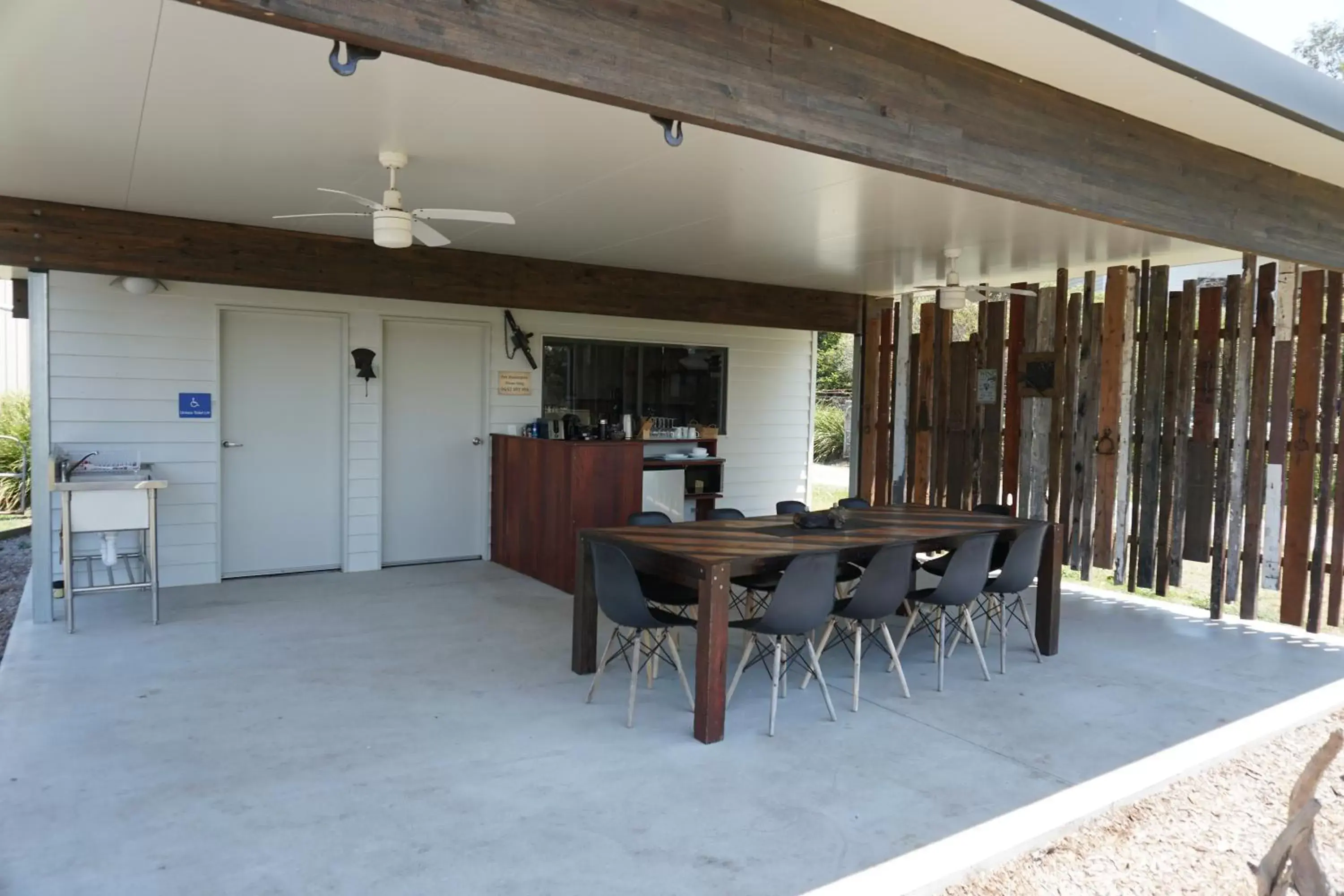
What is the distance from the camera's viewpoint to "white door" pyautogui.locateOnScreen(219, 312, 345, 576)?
259 inches

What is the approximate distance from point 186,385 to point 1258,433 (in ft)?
24.2

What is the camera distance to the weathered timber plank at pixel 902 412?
8.29 metres

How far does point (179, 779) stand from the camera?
3.24 meters

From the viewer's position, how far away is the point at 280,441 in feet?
22.2

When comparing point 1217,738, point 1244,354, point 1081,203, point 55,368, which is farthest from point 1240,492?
point 55,368

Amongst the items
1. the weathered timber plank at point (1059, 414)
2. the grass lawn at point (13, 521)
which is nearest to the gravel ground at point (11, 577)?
the grass lawn at point (13, 521)

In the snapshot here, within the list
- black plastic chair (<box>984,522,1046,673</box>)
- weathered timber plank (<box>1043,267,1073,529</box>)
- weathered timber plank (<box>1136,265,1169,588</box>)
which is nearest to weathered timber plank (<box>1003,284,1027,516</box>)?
weathered timber plank (<box>1043,267,1073,529</box>)

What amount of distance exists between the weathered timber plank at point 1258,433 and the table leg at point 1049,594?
1715 millimetres

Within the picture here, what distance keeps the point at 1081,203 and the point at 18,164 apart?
4896 mm

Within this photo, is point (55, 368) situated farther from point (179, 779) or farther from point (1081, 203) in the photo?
point (1081, 203)

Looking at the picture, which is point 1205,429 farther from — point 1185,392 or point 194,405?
point 194,405

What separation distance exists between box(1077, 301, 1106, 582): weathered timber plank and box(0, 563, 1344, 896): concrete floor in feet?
3.99

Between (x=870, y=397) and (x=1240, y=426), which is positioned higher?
(x=870, y=397)

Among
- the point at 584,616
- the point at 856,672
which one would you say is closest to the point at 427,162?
the point at 584,616
